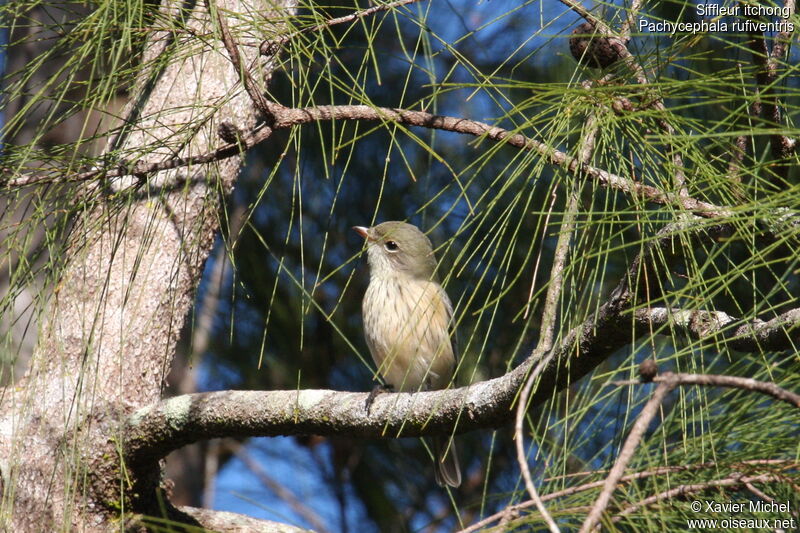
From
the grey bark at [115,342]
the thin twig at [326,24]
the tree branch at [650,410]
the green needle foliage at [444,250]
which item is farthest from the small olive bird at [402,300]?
the tree branch at [650,410]

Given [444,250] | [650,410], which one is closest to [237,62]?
[650,410]

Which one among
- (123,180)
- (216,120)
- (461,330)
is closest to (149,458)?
(123,180)

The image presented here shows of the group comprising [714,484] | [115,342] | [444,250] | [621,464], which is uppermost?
[444,250]

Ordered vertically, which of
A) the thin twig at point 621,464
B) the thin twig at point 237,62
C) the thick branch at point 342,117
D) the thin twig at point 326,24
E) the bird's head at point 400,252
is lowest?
the thin twig at point 621,464

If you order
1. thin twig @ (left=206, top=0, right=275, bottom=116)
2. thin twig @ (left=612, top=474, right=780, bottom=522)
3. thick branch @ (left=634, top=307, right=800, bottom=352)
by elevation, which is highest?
thin twig @ (left=206, top=0, right=275, bottom=116)

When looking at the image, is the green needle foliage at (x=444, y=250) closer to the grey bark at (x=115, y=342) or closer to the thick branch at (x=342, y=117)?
the thick branch at (x=342, y=117)

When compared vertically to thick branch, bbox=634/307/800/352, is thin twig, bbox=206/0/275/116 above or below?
above

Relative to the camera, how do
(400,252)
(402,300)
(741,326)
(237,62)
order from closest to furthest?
1. (237,62)
2. (741,326)
3. (402,300)
4. (400,252)

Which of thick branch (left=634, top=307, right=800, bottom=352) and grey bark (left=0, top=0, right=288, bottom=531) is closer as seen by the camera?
thick branch (left=634, top=307, right=800, bottom=352)

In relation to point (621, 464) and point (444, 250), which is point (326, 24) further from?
point (444, 250)

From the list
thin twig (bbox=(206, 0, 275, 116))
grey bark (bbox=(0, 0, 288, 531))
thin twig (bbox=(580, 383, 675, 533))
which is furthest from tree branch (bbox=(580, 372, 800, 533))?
grey bark (bbox=(0, 0, 288, 531))

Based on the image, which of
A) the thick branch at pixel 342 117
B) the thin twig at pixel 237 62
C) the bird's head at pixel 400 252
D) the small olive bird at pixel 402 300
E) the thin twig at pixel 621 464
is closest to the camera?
the thin twig at pixel 621 464

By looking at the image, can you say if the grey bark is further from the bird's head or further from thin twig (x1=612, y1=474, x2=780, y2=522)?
the bird's head

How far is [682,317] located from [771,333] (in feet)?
0.61
